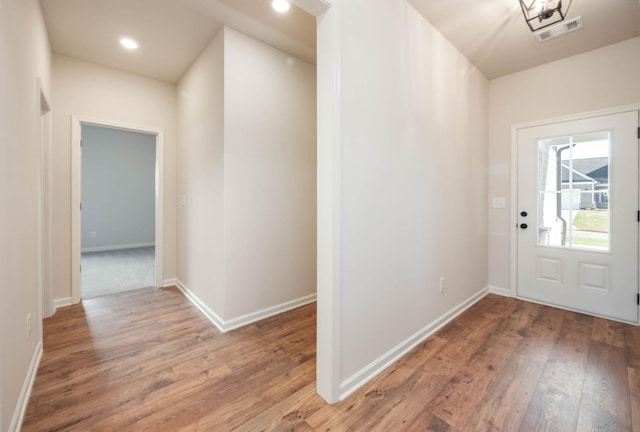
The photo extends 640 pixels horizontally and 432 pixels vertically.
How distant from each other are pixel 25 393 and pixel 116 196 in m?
5.77

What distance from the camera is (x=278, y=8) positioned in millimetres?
2201

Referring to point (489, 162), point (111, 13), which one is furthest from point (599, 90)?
point (111, 13)

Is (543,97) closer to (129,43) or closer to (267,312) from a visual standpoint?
(267,312)

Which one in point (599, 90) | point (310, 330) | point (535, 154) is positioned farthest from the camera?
point (535, 154)

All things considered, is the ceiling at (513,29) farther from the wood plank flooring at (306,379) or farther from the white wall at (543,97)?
the wood plank flooring at (306,379)

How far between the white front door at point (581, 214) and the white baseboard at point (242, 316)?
2.66m

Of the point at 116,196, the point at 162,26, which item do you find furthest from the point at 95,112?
the point at 116,196

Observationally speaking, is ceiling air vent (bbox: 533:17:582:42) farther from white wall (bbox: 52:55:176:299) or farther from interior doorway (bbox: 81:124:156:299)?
interior doorway (bbox: 81:124:156:299)

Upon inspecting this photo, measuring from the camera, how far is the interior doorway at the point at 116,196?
5895mm

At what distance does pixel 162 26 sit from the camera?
8.21 ft

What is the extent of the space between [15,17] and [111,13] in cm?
103

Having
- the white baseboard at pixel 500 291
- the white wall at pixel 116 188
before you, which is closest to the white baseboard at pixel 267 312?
the white baseboard at pixel 500 291

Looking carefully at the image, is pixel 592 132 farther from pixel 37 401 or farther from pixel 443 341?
pixel 37 401

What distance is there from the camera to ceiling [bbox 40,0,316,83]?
223 centimetres
